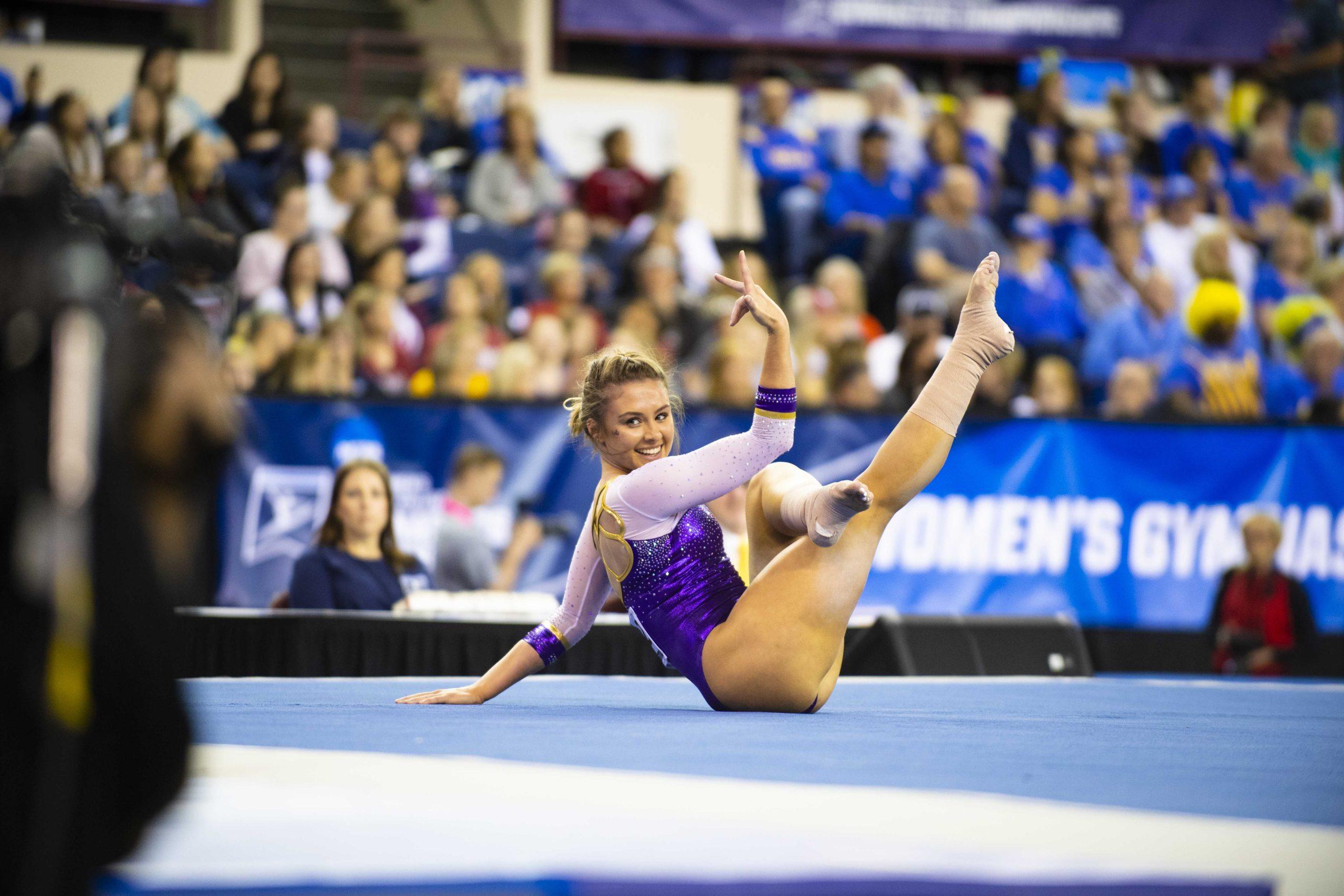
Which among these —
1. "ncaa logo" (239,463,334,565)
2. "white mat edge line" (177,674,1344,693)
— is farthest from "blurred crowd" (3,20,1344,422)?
"white mat edge line" (177,674,1344,693)

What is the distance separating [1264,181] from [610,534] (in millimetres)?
9046

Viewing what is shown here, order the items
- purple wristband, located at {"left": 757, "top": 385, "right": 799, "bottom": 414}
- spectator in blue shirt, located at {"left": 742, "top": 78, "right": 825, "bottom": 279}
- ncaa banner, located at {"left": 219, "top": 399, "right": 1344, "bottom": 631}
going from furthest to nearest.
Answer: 1. spectator in blue shirt, located at {"left": 742, "top": 78, "right": 825, "bottom": 279}
2. ncaa banner, located at {"left": 219, "top": 399, "right": 1344, "bottom": 631}
3. purple wristband, located at {"left": 757, "top": 385, "right": 799, "bottom": 414}

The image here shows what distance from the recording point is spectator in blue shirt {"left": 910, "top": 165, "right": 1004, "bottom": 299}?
8970 mm

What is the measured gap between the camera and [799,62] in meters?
11.3

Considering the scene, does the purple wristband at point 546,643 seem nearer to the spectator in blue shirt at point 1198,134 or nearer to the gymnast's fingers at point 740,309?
the gymnast's fingers at point 740,309

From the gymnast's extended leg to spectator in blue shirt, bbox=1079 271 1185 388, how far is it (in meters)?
5.43

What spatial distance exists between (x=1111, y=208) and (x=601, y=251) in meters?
3.51

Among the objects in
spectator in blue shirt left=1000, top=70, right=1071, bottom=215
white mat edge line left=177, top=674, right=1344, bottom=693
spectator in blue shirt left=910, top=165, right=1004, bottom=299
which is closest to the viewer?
white mat edge line left=177, top=674, right=1344, bottom=693

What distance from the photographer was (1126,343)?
8633mm

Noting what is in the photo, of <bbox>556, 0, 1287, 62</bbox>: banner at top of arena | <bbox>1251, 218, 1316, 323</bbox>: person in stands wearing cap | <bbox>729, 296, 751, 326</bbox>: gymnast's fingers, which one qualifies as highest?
<bbox>556, 0, 1287, 62</bbox>: banner at top of arena

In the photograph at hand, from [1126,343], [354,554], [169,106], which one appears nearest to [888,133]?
[1126,343]

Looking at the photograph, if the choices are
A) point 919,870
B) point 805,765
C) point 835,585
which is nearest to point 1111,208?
point 835,585

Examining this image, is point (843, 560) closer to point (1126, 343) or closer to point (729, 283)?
point (729, 283)

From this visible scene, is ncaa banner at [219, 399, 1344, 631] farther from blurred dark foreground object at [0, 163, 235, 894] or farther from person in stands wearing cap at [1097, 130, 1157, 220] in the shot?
blurred dark foreground object at [0, 163, 235, 894]
